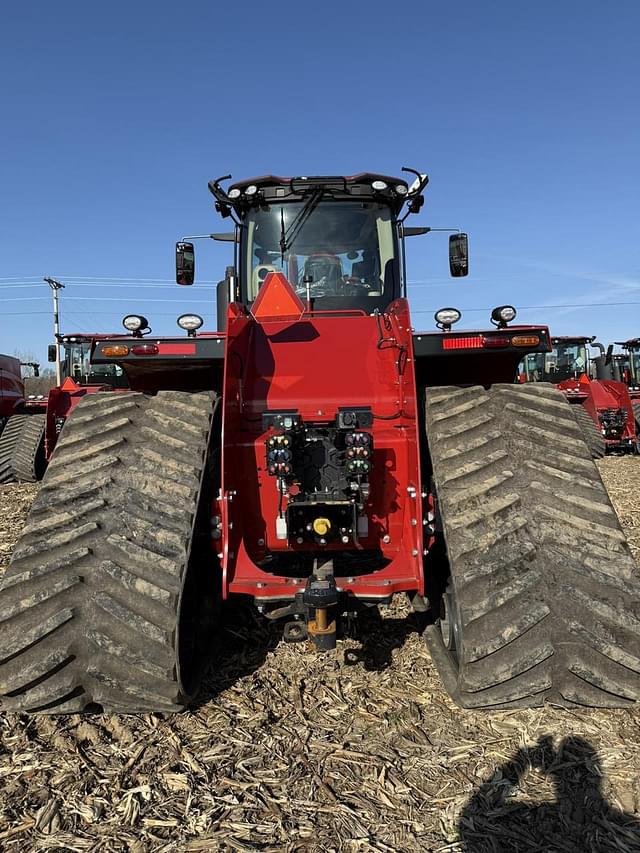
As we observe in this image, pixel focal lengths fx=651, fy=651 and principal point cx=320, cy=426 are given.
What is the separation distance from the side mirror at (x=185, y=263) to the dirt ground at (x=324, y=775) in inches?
159

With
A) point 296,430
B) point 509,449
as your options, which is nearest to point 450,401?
point 509,449

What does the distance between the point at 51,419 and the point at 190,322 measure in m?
8.33

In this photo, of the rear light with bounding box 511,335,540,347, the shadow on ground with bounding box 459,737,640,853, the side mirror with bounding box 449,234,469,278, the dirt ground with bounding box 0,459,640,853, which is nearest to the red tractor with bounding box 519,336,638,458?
the side mirror with bounding box 449,234,469,278

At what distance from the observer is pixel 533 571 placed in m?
3.04

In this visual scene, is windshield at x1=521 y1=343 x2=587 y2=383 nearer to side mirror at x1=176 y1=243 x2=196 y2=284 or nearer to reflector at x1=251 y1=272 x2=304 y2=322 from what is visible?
side mirror at x1=176 y1=243 x2=196 y2=284

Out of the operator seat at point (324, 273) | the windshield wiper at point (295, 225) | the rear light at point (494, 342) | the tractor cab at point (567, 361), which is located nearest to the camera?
the rear light at point (494, 342)

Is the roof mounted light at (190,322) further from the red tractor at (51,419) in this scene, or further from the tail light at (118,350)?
the red tractor at (51,419)

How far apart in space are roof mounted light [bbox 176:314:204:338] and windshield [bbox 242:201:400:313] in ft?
3.30

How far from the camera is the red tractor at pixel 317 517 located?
→ 116 inches

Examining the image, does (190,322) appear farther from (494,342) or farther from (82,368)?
(82,368)

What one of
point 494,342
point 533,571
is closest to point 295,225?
point 494,342

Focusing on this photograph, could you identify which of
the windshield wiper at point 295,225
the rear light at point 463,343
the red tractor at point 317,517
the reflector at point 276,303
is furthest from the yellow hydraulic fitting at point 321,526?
the windshield wiper at point 295,225

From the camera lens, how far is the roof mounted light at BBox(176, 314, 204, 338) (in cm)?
441

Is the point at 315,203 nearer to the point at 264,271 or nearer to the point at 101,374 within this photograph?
the point at 264,271
